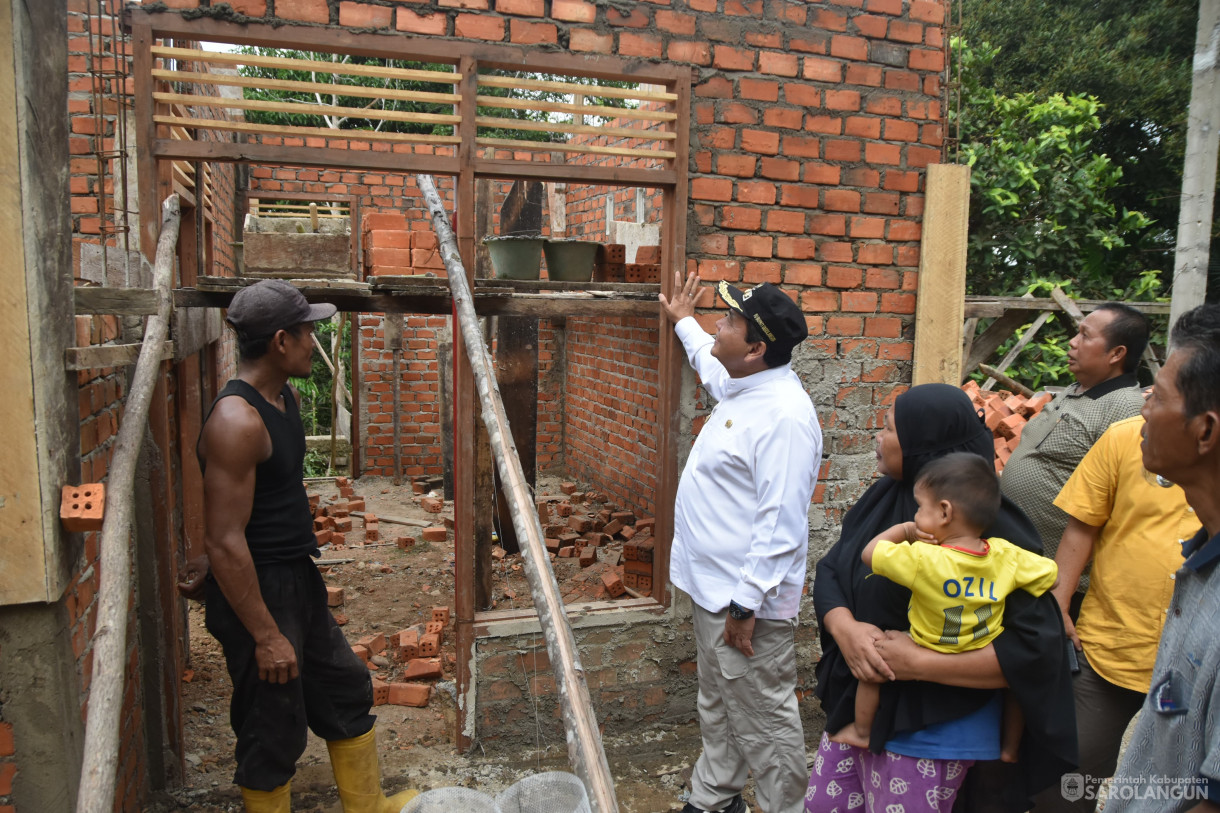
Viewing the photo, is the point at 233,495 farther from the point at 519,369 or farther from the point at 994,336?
the point at 994,336

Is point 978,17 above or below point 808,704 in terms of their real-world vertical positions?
above

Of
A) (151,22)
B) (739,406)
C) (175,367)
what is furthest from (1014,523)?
(175,367)

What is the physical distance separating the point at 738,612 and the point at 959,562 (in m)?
1.04

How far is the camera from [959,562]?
198cm

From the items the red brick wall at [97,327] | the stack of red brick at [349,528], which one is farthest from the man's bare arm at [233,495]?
the stack of red brick at [349,528]

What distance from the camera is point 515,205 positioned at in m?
6.29

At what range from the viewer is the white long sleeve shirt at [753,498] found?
2.89m

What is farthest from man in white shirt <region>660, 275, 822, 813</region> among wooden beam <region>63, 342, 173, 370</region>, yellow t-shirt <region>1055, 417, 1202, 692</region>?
wooden beam <region>63, 342, 173, 370</region>

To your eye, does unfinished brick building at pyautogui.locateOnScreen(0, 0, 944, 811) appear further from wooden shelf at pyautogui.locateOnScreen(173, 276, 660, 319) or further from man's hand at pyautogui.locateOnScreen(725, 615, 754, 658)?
man's hand at pyautogui.locateOnScreen(725, 615, 754, 658)

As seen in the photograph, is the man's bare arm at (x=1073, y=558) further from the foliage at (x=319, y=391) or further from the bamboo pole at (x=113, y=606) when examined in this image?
the foliage at (x=319, y=391)

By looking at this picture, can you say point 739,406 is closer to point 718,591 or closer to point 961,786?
point 718,591

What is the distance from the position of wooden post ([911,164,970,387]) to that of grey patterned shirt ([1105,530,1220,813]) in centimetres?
251

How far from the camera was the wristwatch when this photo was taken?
286 cm

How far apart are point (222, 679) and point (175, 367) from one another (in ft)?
6.12
